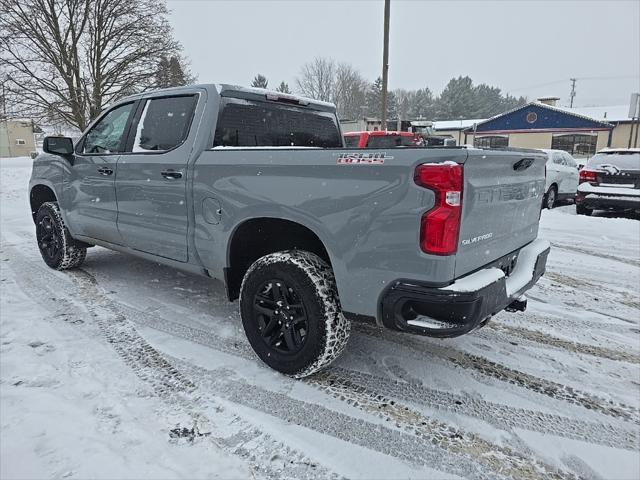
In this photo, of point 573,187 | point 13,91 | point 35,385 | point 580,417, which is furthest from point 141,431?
point 13,91

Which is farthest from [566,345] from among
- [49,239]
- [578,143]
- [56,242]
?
[578,143]

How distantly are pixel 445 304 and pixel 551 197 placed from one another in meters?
10.7

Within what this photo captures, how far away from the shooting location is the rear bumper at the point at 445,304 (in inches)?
83.4

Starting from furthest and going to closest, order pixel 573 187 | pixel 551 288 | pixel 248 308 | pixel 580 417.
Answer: pixel 573 187 < pixel 551 288 < pixel 248 308 < pixel 580 417

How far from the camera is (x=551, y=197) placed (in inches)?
442

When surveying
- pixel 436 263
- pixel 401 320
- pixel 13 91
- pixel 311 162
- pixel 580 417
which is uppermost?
pixel 13 91

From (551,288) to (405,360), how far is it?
2526 mm

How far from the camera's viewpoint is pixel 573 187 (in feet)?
38.3

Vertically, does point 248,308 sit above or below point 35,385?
above

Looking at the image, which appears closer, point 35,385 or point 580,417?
point 580,417

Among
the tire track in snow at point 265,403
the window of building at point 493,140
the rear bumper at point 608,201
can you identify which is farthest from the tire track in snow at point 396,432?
the window of building at point 493,140

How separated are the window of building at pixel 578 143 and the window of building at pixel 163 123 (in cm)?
3492

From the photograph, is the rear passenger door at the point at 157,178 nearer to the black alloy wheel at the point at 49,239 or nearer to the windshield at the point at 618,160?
the black alloy wheel at the point at 49,239

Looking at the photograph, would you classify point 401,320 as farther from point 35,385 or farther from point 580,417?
point 35,385
